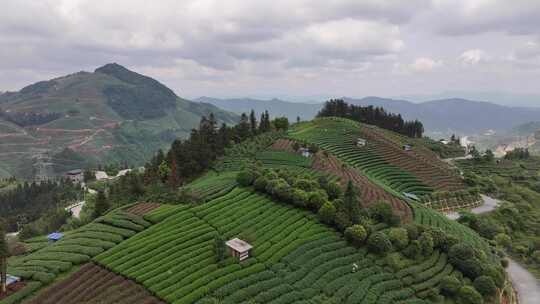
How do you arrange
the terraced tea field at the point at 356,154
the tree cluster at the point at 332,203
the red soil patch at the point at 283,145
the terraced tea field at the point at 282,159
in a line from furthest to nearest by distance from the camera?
the red soil patch at the point at 283,145 → the terraced tea field at the point at 356,154 → the terraced tea field at the point at 282,159 → the tree cluster at the point at 332,203

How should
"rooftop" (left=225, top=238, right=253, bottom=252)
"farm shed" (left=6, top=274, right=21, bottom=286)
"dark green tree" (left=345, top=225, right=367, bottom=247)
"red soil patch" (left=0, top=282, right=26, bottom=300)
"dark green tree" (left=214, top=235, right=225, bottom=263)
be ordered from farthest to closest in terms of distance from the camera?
"dark green tree" (left=345, top=225, right=367, bottom=247), "rooftop" (left=225, top=238, right=253, bottom=252), "dark green tree" (left=214, top=235, right=225, bottom=263), "farm shed" (left=6, top=274, right=21, bottom=286), "red soil patch" (left=0, top=282, right=26, bottom=300)

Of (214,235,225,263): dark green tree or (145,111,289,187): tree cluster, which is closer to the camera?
(214,235,225,263): dark green tree

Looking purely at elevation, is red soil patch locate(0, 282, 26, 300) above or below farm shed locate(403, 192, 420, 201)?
above

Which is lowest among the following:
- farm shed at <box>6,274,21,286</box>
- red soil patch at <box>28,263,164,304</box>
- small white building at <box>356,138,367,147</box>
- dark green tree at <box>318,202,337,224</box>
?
red soil patch at <box>28,263,164,304</box>

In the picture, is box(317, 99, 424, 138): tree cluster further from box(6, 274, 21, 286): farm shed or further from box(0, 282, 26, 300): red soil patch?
box(0, 282, 26, 300): red soil patch

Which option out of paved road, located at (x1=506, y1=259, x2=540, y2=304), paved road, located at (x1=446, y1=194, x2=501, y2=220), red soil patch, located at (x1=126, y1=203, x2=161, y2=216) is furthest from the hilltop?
paved road, located at (x1=446, y1=194, x2=501, y2=220)

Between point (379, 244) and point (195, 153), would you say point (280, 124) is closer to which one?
point (195, 153)

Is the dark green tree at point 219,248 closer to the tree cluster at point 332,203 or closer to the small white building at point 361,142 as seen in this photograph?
the tree cluster at point 332,203

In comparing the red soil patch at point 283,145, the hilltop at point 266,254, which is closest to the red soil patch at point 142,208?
the hilltop at point 266,254
